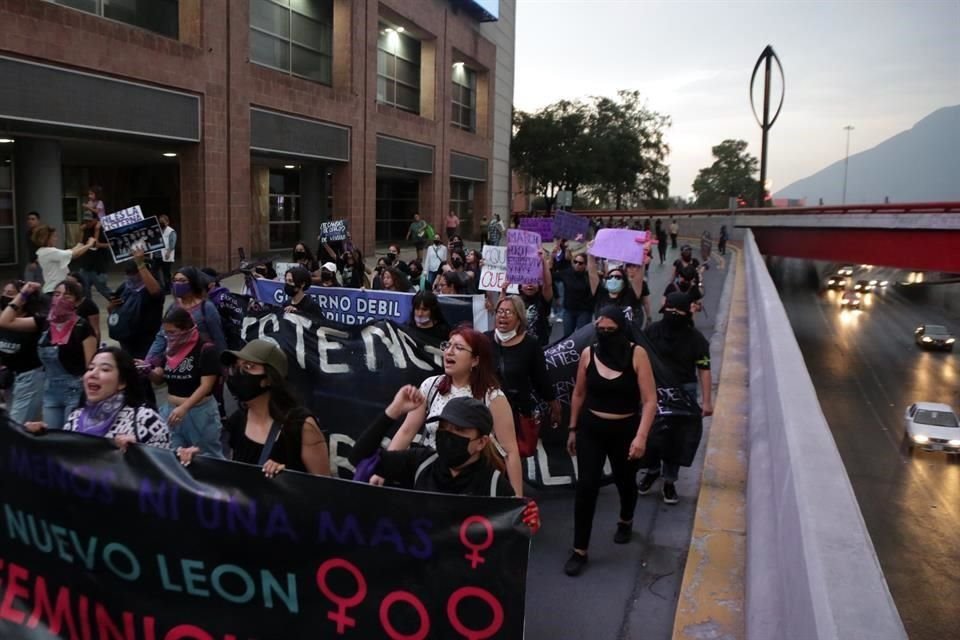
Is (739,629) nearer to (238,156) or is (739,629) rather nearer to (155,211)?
(238,156)

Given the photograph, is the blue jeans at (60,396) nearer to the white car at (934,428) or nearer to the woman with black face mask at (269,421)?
the woman with black face mask at (269,421)

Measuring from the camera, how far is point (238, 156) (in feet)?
66.7

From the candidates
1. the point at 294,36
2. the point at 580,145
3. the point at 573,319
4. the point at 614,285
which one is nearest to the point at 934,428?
the point at 573,319

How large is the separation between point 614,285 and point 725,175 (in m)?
125

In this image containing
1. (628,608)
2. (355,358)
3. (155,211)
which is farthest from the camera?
(155,211)

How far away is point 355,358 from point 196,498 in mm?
2888

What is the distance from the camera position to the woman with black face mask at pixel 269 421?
366 cm

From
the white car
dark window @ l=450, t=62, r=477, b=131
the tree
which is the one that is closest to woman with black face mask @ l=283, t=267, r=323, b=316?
the white car

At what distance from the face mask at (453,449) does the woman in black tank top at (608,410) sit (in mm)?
1616

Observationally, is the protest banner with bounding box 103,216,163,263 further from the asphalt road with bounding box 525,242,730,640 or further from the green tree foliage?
the green tree foliage

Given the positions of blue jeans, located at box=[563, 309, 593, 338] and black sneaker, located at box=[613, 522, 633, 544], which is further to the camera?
blue jeans, located at box=[563, 309, 593, 338]

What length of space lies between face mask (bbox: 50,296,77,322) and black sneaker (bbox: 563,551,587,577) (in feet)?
12.9

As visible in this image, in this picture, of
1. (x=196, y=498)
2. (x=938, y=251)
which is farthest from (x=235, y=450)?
(x=938, y=251)

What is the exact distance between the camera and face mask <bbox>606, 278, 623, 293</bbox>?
323 inches
